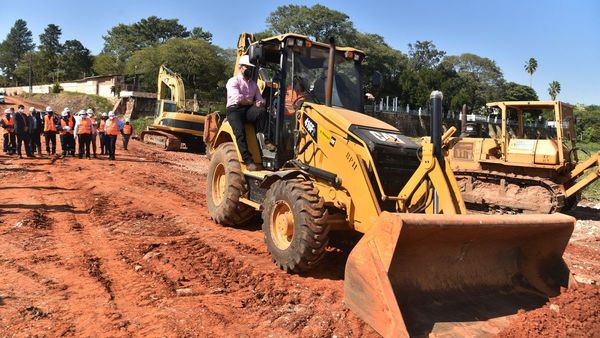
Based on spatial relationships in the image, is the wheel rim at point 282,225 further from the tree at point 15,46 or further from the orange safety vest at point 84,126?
the tree at point 15,46

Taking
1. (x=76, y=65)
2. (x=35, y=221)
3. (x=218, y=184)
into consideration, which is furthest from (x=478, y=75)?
(x=35, y=221)

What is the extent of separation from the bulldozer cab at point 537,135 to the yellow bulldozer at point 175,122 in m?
13.2

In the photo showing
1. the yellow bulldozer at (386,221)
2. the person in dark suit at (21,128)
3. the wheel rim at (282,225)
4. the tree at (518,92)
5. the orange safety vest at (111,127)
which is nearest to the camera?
the yellow bulldozer at (386,221)

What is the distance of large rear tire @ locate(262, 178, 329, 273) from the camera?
4.87 m

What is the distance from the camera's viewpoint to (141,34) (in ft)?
243

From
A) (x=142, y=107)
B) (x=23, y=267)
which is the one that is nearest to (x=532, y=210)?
(x=23, y=267)

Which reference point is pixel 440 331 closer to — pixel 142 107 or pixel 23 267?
pixel 23 267

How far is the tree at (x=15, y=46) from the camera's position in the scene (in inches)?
4149

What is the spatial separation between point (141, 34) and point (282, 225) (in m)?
75.7

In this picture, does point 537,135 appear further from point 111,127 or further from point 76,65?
point 76,65

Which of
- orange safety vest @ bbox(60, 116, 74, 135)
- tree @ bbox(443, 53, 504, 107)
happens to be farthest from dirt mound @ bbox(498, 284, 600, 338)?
tree @ bbox(443, 53, 504, 107)

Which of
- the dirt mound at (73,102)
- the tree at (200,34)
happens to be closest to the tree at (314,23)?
the tree at (200,34)

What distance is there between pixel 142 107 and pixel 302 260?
37.3 m

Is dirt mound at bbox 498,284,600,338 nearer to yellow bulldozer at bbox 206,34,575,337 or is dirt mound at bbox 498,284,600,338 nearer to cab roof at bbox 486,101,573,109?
yellow bulldozer at bbox 206,34,575,337
